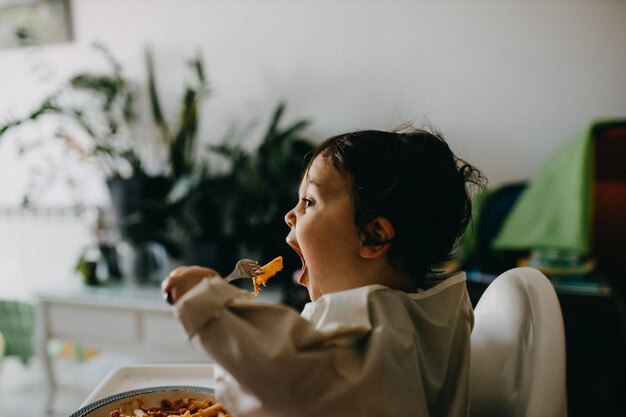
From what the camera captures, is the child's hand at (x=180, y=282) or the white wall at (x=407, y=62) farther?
the white wall at (x=407, y=62)

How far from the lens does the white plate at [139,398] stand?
650mm

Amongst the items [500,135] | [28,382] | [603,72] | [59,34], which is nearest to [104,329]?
[28,382]

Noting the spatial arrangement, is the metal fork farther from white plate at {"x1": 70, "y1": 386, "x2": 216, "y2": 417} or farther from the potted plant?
the potted plant

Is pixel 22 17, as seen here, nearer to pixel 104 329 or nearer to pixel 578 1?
pixel 104 329

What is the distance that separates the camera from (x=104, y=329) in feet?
6.84

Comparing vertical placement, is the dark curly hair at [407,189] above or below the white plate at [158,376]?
above

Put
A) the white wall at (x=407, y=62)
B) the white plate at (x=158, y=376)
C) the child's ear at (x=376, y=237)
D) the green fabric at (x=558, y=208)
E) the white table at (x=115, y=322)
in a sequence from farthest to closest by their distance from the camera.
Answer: the white table at (x=115, y=322) < the white wall at (x=407, y=62) < the green fabric at (x=558, y=208) < the white plate at (x=158, y=376) < the child's ear at (x=376, y=237)

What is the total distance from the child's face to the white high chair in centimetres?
20

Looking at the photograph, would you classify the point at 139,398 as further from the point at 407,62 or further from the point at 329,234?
the point at 407,62

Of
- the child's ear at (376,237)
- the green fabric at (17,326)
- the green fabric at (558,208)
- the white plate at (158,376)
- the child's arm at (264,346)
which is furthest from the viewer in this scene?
the green fabric at (17,326)

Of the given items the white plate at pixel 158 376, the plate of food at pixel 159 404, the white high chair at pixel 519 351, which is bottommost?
the white plate at pixel 158 376

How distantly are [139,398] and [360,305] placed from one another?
1.21 ft

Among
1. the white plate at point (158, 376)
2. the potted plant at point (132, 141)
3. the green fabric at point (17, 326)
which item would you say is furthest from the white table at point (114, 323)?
the white plate at point (158, 376)

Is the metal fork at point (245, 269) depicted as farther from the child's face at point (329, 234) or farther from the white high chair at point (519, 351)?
the white high chair at point (519, 351)
